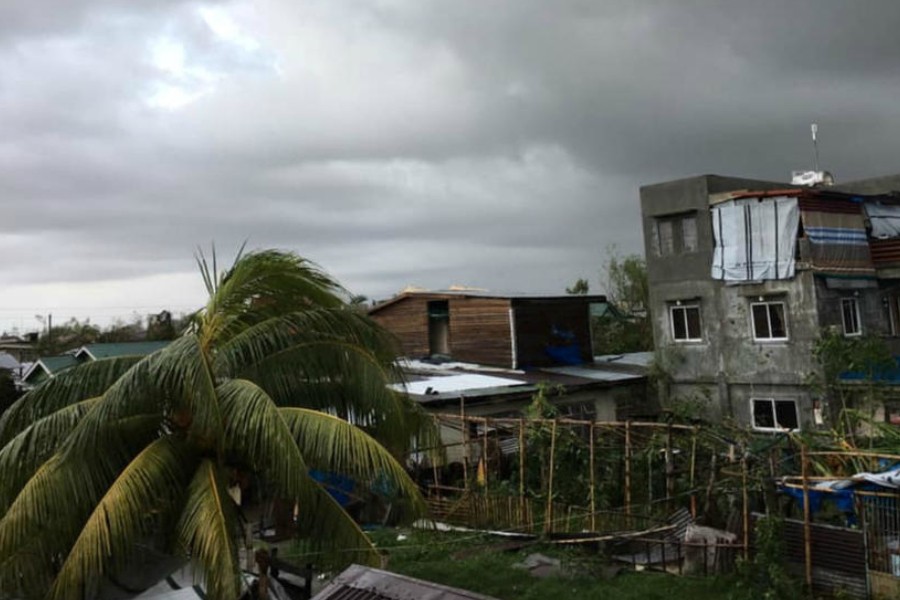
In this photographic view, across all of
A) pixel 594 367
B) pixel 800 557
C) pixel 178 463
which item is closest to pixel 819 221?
pixel 594 367

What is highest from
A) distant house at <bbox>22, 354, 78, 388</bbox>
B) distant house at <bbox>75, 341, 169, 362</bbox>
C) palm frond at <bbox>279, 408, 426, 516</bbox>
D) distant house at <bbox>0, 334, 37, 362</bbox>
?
distant house at <bbox>0, 334, 37, 362</bbox>

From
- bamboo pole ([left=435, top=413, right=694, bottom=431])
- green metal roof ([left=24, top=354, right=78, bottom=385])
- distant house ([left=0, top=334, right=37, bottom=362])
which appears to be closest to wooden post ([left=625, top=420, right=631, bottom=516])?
bamboo pole ([left=435, top=413, right=694, bottom=431])

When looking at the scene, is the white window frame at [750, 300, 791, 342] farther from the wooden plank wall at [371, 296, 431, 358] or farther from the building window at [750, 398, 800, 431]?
the wooden plank wall at [371, 296, 431, 358]

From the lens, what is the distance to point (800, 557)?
10.2 metres

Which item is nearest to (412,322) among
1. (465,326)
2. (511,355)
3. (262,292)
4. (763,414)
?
(465,326)

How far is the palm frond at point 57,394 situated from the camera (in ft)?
29.1

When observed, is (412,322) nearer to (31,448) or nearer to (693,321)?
(693,321)

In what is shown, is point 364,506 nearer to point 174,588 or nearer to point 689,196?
point 174,588

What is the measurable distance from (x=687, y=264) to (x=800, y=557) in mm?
13759

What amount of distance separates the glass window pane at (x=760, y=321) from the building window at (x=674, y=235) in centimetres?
259

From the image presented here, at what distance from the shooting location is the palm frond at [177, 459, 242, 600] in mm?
6910

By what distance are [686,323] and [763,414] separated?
140 inches

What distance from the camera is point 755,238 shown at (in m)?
21.1

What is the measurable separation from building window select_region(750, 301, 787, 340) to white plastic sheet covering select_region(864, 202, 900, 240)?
4384mm
